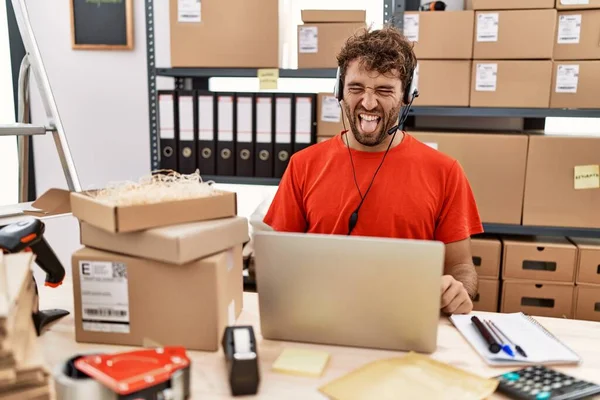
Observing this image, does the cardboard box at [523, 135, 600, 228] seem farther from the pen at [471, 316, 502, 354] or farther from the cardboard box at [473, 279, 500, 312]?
the pen at [471, 316, 502, 354]

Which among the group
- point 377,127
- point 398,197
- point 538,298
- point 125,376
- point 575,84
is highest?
point 575,84

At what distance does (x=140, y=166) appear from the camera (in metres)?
2.84

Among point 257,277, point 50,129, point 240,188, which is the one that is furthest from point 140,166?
point 257,277

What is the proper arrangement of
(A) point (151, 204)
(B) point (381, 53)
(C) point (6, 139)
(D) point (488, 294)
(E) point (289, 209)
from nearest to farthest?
(A) point (151, 204)
(B) point (381, 53)
(E) point (289, 209)
(D) point (488, 294)
(C) point (6, 139)

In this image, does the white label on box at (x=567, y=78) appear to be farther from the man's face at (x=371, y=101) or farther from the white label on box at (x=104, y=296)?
the white label on box at (x=104, y=296)

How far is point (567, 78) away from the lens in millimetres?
1970

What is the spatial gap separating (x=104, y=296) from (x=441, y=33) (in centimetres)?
159

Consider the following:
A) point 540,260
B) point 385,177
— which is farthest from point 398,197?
point 540,260

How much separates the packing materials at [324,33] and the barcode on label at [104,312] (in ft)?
4.56

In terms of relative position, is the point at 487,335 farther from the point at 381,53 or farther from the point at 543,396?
the point at 381,53

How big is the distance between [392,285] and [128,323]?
1.63 feet

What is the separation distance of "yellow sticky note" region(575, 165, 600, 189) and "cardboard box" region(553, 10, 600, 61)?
0.40m

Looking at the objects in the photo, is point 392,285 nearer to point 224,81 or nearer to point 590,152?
point 590,152

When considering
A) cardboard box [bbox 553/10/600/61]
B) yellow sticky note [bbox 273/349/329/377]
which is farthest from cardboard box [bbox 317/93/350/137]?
yellow sticky note [bbox 273/349/329/377]
